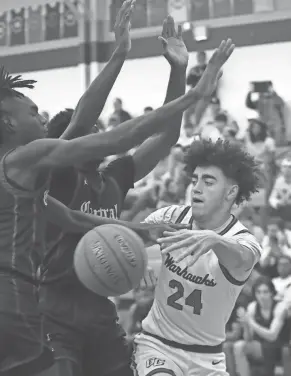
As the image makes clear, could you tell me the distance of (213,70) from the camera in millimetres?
3605

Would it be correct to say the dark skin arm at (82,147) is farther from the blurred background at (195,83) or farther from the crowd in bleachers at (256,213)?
the blurred background at (195,83)

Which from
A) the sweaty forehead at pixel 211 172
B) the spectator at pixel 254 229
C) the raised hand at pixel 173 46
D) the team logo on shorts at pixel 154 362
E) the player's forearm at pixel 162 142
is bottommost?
the spectator at pixel 254 229

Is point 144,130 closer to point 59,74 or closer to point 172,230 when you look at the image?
point 172,230

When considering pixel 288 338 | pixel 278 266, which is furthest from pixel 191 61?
pixel 288 338

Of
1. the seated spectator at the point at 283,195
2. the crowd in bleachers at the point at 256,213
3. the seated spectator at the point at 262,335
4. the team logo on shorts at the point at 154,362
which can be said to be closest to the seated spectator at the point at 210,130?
the crowd in bleachers at the point at 256,213

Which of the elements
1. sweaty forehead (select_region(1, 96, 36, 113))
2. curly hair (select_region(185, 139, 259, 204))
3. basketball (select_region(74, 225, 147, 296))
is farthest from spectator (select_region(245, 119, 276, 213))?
sweaty forehead (select_region(1, 96, 36, 113))

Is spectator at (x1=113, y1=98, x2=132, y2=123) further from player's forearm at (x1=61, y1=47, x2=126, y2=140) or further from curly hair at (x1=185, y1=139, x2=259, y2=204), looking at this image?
player's forearm at (x1=61, y1=47, x2=126, y2=140)

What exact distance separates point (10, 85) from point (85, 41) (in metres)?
13.3

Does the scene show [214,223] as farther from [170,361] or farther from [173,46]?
[173,46]

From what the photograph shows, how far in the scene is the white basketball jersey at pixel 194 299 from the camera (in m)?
4.04

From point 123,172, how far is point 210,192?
19.2 inches

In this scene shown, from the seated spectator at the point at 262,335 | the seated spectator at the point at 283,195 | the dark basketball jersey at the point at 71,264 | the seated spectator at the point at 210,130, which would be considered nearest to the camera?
the dark basketball jersey at the point at 71,264

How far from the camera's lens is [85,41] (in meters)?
16.5

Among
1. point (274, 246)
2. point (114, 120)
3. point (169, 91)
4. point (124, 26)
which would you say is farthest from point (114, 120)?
point (124, 26)
